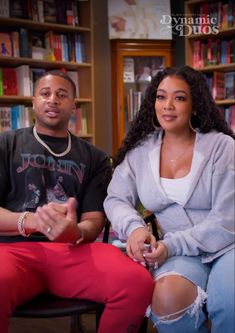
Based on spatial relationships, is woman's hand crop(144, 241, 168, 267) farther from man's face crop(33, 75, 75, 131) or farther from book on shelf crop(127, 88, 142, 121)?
book on shelf crop(127, 88, 142, 121)

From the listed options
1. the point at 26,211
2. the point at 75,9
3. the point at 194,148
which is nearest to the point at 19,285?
the point at 26,211

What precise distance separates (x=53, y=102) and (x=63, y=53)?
2343mm

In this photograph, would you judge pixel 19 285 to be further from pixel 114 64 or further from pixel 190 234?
pixel 114 64

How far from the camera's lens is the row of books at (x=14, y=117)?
380cm

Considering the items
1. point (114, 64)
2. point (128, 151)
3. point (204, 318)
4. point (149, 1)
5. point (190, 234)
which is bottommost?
point (204, 318)

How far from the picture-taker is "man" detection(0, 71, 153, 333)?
146 cm

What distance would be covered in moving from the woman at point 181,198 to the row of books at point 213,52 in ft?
8.01

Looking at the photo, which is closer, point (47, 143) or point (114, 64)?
point (47, 143)

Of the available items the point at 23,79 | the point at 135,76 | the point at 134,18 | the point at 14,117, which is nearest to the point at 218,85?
the point at 135,76

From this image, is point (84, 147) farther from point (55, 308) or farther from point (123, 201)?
point (55, 308)

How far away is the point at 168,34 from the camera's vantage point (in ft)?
14.1

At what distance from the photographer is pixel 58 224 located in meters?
1.46

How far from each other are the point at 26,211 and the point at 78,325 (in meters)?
0.79

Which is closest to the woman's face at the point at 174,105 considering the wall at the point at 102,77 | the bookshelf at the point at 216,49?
the bookshelf at the point at 216,49
